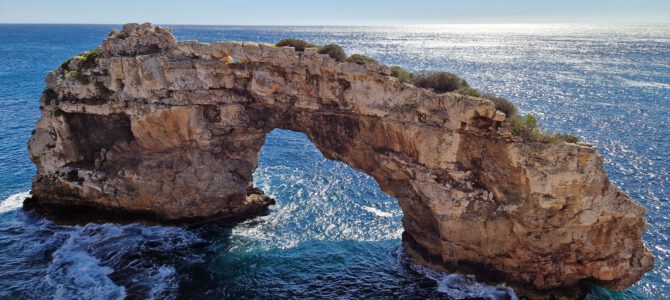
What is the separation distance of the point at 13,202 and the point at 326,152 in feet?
90.0

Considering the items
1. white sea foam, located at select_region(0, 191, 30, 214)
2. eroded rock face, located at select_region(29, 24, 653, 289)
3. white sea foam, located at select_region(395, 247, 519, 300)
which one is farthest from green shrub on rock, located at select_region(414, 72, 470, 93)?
white sea foam, located at select_region(0, 191, 30, 214)

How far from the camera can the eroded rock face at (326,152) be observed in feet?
87.6

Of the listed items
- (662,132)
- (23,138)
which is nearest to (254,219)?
(23,138)

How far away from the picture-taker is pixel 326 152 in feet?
116

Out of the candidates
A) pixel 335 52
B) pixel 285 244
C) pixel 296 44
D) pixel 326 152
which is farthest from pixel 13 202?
pixel 335 52

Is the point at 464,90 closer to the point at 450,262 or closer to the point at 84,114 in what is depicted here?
the point at 450,262

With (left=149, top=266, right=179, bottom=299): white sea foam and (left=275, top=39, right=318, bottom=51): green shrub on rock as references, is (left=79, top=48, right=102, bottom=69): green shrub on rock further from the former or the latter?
(left=149, top=266, right=179, bottom=299): white sea foam

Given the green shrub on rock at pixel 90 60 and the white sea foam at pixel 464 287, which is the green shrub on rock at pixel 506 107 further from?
the green shrub on rock at pixel 90 60

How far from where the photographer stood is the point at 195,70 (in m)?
34.3

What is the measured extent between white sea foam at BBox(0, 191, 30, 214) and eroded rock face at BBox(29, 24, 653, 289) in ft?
8.62

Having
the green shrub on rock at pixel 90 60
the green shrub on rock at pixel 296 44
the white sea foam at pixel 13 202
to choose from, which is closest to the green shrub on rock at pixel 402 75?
the green shrub on rock at pixel 296 44

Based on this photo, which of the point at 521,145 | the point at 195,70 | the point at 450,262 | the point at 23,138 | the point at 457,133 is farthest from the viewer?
the point at 23,138

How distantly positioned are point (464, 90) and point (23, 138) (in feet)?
166

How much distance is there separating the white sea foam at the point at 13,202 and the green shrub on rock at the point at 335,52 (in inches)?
1141
